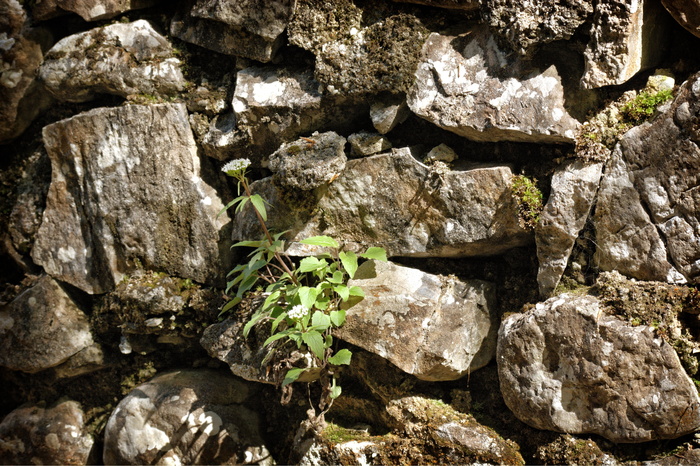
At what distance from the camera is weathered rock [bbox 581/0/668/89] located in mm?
2922

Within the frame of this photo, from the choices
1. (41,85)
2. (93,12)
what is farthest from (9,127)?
(93,12)

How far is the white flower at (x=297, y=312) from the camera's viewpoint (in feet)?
10.6

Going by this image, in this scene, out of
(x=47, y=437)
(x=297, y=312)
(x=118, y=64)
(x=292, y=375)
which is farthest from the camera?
(x=47, y=437)

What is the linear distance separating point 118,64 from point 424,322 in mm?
2868

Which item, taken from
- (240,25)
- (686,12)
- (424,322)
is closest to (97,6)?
(240,25)

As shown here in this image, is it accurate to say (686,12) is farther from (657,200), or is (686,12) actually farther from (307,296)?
(307,296)

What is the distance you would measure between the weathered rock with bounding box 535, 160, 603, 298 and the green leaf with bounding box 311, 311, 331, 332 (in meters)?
1.31

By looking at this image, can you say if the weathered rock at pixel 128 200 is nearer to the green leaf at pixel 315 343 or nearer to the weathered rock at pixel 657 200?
the green leaf at pixel 315 343

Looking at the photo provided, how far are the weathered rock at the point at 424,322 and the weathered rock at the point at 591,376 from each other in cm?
25

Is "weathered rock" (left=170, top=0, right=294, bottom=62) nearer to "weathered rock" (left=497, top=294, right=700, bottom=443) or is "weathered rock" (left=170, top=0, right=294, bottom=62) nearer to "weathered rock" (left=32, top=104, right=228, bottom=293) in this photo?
"weathered rock" (left=32, top=104, right=228, bottom=293)

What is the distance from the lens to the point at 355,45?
11.6 feet

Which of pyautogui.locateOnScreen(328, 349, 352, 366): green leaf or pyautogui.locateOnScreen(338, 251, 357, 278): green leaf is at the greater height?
pyautogui.locateOnScreen(338, 251, 357, 278): green leaf

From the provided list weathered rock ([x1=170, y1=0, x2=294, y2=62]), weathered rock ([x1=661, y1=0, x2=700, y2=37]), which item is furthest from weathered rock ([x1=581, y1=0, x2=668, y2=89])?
weathered rock ([x1=170, y1=0, x2=294, y2=62])

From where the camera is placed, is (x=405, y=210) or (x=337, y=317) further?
(x=405, y=210)
